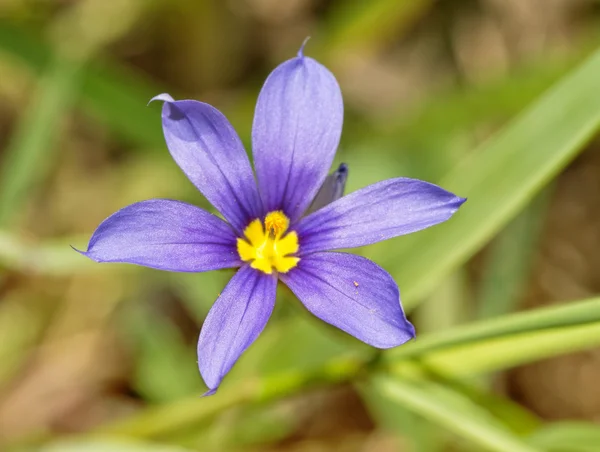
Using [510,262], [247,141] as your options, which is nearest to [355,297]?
[510,262]

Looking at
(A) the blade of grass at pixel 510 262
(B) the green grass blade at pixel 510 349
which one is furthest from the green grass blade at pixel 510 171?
(A) the blade of grass at pixel 510 262

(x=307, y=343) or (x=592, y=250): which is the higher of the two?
(x=592, y=250)

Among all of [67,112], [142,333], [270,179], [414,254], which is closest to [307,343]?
[414,254]

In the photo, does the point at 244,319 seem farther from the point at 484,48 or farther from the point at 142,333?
the point at 484,48

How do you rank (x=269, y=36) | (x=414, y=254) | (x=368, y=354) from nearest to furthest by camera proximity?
(x=368, y=354) → (x=414, y=254) → (x=269, y=36)

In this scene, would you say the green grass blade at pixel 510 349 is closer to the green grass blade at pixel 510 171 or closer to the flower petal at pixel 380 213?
the green grass blade at pixel 510 171

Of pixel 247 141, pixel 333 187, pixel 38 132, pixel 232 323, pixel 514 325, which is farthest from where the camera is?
pixel 247 141

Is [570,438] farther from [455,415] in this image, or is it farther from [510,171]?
[510,171]
